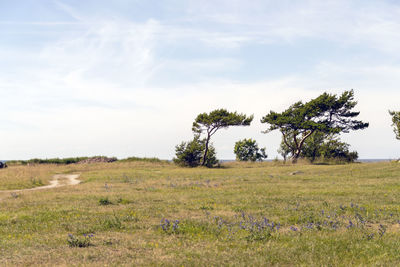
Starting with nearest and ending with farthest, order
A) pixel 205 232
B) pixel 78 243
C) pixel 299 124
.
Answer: pixel 78 243
pixel 205 232
pixel 299 124

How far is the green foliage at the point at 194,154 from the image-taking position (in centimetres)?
5991

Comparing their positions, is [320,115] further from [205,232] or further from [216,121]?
[205,232]

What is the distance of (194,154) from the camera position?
6059cm

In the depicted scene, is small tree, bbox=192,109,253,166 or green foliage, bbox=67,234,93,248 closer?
green foliage, bbox=67,234,93,248

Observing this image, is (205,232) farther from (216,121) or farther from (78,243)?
(216,121)

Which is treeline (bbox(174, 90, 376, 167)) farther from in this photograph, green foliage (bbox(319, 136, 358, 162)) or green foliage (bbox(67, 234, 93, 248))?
green foliage (bbox(67, 234, 93, 248))

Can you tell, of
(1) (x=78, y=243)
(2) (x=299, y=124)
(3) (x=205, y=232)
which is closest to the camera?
(1) (x=78, y=243)

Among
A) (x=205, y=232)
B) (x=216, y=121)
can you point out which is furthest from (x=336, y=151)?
(x=205, y=232)

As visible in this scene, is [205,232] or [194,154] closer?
[205,232]

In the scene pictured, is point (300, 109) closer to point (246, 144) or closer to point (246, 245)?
point (246, 144)

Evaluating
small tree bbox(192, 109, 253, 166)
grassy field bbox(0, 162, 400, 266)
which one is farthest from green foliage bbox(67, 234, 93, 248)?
small tree bbox(192, 109, 253, 166)

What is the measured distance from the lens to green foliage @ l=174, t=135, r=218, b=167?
→ 197ft

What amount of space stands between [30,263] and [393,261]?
8385 millimetres

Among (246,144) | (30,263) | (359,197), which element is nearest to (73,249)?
(30,263)
